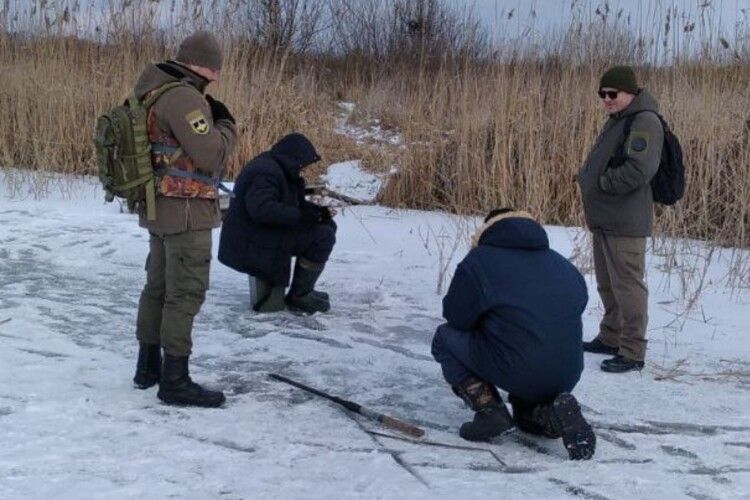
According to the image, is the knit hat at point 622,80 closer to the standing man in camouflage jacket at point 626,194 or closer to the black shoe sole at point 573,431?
the standing man in camouflage jacket at point 626,194

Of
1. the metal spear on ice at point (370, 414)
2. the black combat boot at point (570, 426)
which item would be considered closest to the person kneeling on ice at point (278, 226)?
the metal spear on ice at point (370, 414)

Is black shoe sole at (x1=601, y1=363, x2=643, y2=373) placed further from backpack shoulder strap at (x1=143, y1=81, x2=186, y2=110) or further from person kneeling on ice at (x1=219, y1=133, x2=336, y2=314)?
backpack shoulder strap at (x1=143, y1=81, x2=186, y2=110)

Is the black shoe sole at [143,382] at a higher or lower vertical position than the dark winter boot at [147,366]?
lower

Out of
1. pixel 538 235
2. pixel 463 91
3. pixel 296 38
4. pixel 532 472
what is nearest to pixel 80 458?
pixel 532 472

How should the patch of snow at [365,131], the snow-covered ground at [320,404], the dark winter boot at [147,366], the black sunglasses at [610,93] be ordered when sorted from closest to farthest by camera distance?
the snow-covered ground at [320,404] → the dark winter boot at [147,366] → the black sunglasses at [610,93] → the patch of snow at [365,131]

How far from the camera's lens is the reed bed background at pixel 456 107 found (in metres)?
8.27

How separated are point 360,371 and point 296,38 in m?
12.2

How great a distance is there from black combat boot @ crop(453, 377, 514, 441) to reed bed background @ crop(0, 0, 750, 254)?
4144 mm

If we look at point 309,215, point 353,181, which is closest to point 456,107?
point 353,181

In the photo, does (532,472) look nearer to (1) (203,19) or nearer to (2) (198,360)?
(2) (198,360)

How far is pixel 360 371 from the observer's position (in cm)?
471

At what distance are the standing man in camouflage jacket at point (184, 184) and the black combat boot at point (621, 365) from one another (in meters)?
1.96

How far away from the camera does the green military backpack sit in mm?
3818

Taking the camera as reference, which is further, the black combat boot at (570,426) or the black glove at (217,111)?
the black glove at (217,111)
